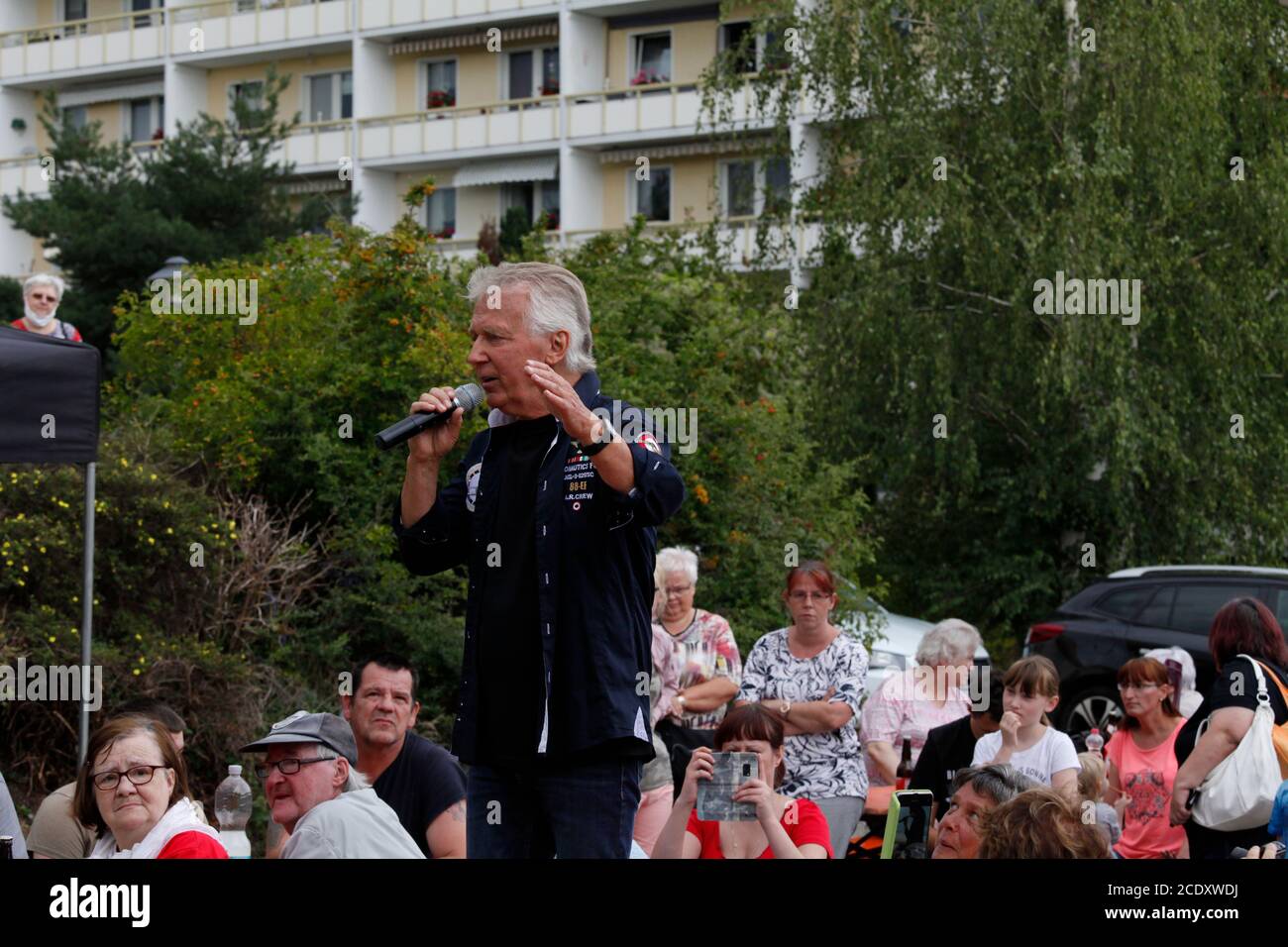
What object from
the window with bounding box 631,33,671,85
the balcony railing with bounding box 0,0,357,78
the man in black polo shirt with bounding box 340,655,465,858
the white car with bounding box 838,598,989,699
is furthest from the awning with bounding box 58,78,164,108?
the man in black polo shirt with bounding box 340,655,465,858

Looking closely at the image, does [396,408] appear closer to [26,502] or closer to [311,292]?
[311,292]

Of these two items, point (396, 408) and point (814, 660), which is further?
point (396, 408)

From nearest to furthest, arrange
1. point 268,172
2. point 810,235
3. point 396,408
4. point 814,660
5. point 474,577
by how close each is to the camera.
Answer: point 474,577
point 814,660
point 396,408
point 268,172
point 810,235

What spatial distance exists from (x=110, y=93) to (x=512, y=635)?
153 feet

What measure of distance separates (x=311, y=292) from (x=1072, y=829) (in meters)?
10.8

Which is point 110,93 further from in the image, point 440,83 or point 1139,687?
point 1139,687

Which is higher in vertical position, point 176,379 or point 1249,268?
point 1249,268

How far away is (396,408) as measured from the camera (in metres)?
13.3

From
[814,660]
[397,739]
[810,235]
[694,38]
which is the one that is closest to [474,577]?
[397,739]

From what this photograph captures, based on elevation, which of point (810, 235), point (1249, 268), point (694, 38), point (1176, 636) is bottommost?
point (1176, 636)

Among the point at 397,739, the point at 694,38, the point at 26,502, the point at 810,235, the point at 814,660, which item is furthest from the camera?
the point at 694,38

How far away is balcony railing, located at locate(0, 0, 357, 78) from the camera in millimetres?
44531

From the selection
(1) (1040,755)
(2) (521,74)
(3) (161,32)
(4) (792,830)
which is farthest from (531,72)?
(4) (792,830)

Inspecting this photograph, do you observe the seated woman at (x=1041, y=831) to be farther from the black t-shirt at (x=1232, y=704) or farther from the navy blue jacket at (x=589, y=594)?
the black t-shirt at (x=1232, y=704)
